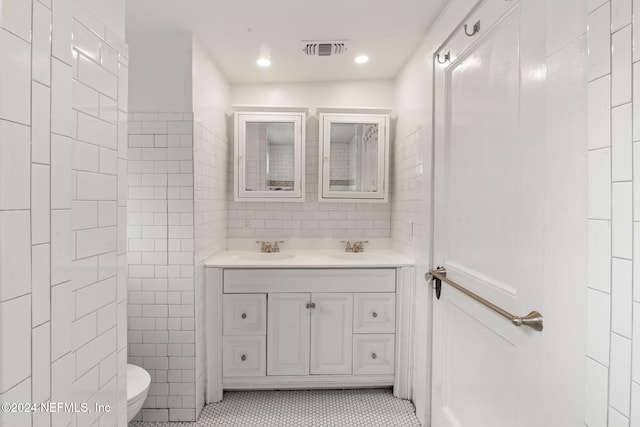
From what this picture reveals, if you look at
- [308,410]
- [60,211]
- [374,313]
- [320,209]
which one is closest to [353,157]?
[320,209]

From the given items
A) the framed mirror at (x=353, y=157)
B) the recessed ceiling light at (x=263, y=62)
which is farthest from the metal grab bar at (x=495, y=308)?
the recessed ceiling light at (x=263, y=62)

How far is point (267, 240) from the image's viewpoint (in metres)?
2.68

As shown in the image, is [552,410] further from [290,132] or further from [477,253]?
[290,132]

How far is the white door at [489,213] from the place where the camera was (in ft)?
3.28

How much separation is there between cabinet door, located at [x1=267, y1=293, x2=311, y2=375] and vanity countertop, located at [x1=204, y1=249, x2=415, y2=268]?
8.4 inches

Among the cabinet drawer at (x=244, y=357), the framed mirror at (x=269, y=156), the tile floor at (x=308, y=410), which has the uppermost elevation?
the framed mirror at (x=269, y=156)

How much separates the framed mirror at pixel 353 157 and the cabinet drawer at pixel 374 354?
40.3 inches

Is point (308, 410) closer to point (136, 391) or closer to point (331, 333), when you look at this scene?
point (331, 333)

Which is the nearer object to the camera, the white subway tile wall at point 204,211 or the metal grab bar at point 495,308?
the metal grab bar at point 495,308

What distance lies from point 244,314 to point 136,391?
75 cm

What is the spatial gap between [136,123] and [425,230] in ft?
5.95

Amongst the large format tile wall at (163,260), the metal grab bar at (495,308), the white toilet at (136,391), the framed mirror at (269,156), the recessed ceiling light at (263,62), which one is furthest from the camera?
the framed mirror at (269,156)

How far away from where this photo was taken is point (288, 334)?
213 cm

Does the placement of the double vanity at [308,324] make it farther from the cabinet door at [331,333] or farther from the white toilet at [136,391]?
the white toilet at [136,391]
